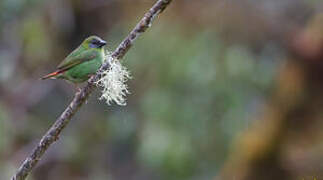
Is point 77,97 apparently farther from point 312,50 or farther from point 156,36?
point 156,36

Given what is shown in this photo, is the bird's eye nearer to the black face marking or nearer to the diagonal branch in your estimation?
the black face marking

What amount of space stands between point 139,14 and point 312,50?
12.5 ft

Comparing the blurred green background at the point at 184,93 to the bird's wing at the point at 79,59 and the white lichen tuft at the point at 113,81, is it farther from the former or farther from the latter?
the white lichen tuft at the point at 113,81

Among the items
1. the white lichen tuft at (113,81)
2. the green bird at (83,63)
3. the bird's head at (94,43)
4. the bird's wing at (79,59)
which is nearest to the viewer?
the white lichen tuft at (113,81)

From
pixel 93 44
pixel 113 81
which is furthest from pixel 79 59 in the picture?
pixel 113 81

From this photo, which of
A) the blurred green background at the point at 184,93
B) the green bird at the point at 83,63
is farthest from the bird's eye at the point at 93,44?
the blurred green background at the point at 184,93

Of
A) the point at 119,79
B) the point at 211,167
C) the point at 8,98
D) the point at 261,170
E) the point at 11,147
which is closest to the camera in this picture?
the point at 119,79

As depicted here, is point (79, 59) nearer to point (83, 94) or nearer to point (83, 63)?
point (83, 63)

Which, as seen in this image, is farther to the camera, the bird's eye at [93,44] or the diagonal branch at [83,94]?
the bird's eye at [93,44]

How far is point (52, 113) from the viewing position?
36.2 feet

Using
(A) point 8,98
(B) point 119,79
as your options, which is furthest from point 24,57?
(B) point 119,79

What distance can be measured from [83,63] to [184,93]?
4712 mm

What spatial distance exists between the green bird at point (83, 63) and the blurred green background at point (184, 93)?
272cm

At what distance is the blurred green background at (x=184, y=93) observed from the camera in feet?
21.8
